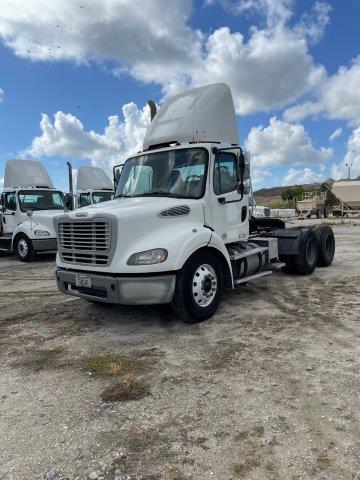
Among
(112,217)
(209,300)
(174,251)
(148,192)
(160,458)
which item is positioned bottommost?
(160,458)

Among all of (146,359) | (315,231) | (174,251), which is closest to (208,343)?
(146,359)

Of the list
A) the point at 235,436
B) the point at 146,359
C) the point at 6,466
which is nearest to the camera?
the point at 6,466

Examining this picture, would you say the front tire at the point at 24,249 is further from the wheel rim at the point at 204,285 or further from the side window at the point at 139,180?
the wheel rim at the point at 204,285

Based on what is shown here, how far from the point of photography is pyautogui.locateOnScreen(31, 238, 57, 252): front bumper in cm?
1319

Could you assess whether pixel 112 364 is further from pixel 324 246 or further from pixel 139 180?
pixel 324 246

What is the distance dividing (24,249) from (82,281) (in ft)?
28.6

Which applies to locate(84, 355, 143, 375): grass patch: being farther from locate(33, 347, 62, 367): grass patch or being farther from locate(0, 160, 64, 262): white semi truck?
locate(0, 160, 64, 262): white semi truck

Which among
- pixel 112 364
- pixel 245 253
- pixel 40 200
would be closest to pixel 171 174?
pixel 245 253

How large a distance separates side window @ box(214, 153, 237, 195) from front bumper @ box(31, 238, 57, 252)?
8044 mm

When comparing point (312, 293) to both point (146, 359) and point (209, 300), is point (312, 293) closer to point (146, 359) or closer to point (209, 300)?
point (209, 300)

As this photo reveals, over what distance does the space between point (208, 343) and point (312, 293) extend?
3.35m

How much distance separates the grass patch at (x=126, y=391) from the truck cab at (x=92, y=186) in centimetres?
1485

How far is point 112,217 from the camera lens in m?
5.28

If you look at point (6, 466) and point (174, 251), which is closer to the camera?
point (6, 466)
